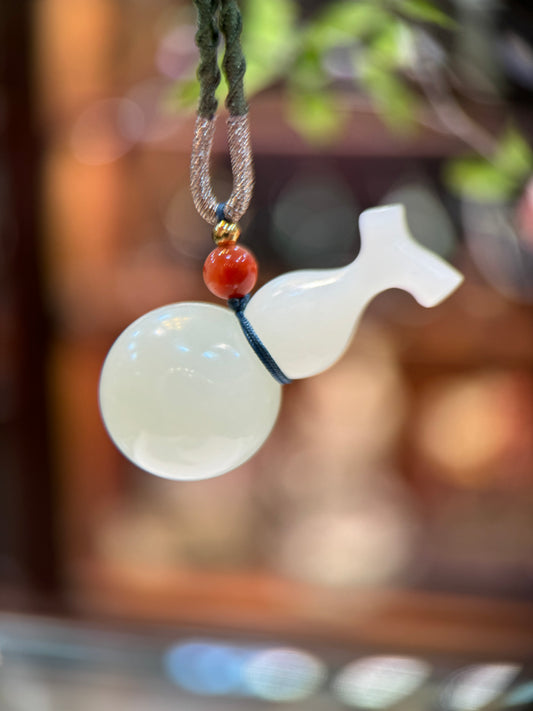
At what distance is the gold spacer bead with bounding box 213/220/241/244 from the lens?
0.91 ft

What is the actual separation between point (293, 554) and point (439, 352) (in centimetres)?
41

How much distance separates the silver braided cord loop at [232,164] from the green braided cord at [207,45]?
0.04ft

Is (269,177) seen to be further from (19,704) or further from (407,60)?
(19,704)

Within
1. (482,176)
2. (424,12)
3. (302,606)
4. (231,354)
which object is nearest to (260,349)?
(231,354)

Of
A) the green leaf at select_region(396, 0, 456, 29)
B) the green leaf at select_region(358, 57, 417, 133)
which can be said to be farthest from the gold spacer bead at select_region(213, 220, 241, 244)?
the green leaf at select_region(358, 57, 417, 133)

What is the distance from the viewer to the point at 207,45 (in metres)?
0.25

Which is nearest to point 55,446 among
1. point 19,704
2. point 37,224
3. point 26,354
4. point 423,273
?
point 26,354

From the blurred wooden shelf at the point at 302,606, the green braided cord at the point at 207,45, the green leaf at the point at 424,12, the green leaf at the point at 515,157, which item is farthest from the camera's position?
the blurred wooden shelf at the point at 302,606

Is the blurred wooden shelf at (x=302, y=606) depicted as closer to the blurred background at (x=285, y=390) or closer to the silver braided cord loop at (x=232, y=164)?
the blurred background at (x=285, y=390)

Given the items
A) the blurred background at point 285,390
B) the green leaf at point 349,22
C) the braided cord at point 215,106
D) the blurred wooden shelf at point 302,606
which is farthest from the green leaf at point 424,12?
the blurred wooden shelf at point 302,606

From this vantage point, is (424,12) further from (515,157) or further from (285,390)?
(285,390)

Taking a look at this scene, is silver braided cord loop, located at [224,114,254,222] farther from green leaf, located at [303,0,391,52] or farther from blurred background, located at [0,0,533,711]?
blurred background, located at [0,0,533,711]

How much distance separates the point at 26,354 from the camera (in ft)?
3.62

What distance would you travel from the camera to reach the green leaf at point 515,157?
20.8 inches
